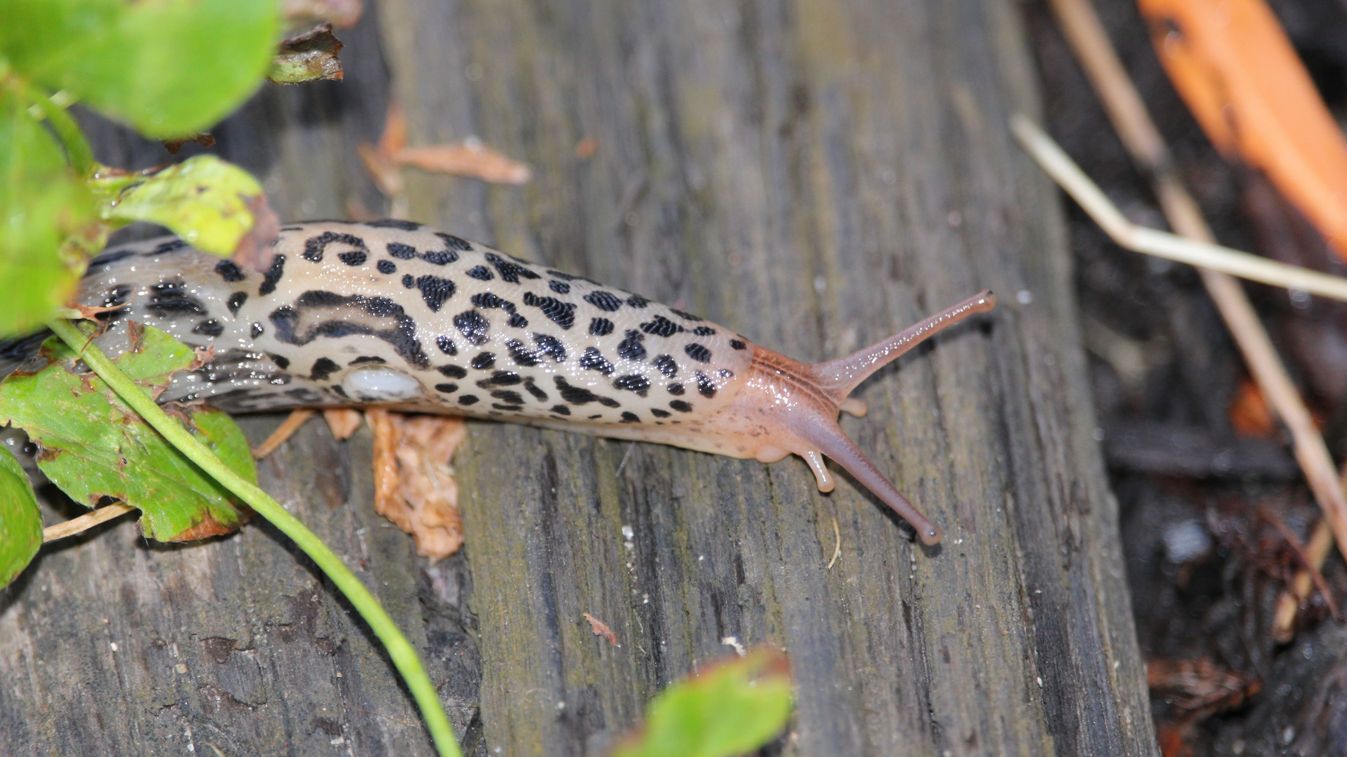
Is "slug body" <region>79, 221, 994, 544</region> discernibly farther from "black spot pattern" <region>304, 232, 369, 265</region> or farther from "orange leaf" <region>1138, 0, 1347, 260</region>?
"orange leaf" <region>1138, 0, 1347, 260</region>

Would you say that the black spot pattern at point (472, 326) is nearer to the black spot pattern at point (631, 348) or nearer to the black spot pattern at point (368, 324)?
the black spot pattern at point (368, 324)

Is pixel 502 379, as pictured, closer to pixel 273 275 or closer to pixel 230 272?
pixel 273 275

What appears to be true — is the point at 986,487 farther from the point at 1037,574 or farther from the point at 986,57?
the point at 986,57

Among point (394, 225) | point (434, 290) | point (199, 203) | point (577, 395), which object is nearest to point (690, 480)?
point (577, 395)

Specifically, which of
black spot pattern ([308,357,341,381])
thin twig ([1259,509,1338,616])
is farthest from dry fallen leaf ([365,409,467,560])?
thin twig ([1259,509,1338,616])

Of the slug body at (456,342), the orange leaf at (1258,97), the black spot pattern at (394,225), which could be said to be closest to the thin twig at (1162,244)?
the orange leaf at (1258,97)
